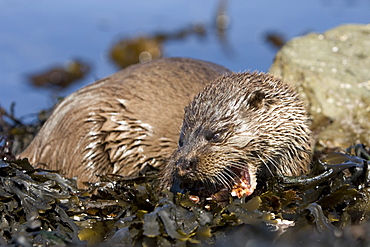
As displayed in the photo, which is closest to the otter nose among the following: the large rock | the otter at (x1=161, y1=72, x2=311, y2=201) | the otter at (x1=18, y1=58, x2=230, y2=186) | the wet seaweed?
the otter at (x1=161, y1=72, x2=311, y2=201)

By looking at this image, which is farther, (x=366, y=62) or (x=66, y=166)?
(x=366, y=62)

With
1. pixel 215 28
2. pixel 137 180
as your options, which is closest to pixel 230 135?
pixel 137 180

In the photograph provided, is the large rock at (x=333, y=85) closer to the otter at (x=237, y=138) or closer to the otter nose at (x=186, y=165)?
the otter at (x=237, y=138)

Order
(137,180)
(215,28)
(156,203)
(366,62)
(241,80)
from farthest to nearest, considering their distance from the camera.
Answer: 1. (215,28)
2. (366,62)
3. (137,180)
4. (241,80)
5. (156,203)

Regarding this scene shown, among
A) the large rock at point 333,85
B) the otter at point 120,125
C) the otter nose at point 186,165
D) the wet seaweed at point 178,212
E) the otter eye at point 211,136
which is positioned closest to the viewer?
the wet seaweed at point 178,212

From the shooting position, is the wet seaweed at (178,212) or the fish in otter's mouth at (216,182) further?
the fish in otter's mouth at (216,182)

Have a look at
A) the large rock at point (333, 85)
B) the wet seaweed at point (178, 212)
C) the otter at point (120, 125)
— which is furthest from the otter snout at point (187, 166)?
the large rock at point (333, 85)

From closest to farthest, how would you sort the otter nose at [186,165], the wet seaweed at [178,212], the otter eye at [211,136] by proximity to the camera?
the wet seaweed at [178,212], the otter nose at [186,165], the otter eye at [211,136]

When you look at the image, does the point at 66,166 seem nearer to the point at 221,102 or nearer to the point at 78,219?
the point at 78,219
